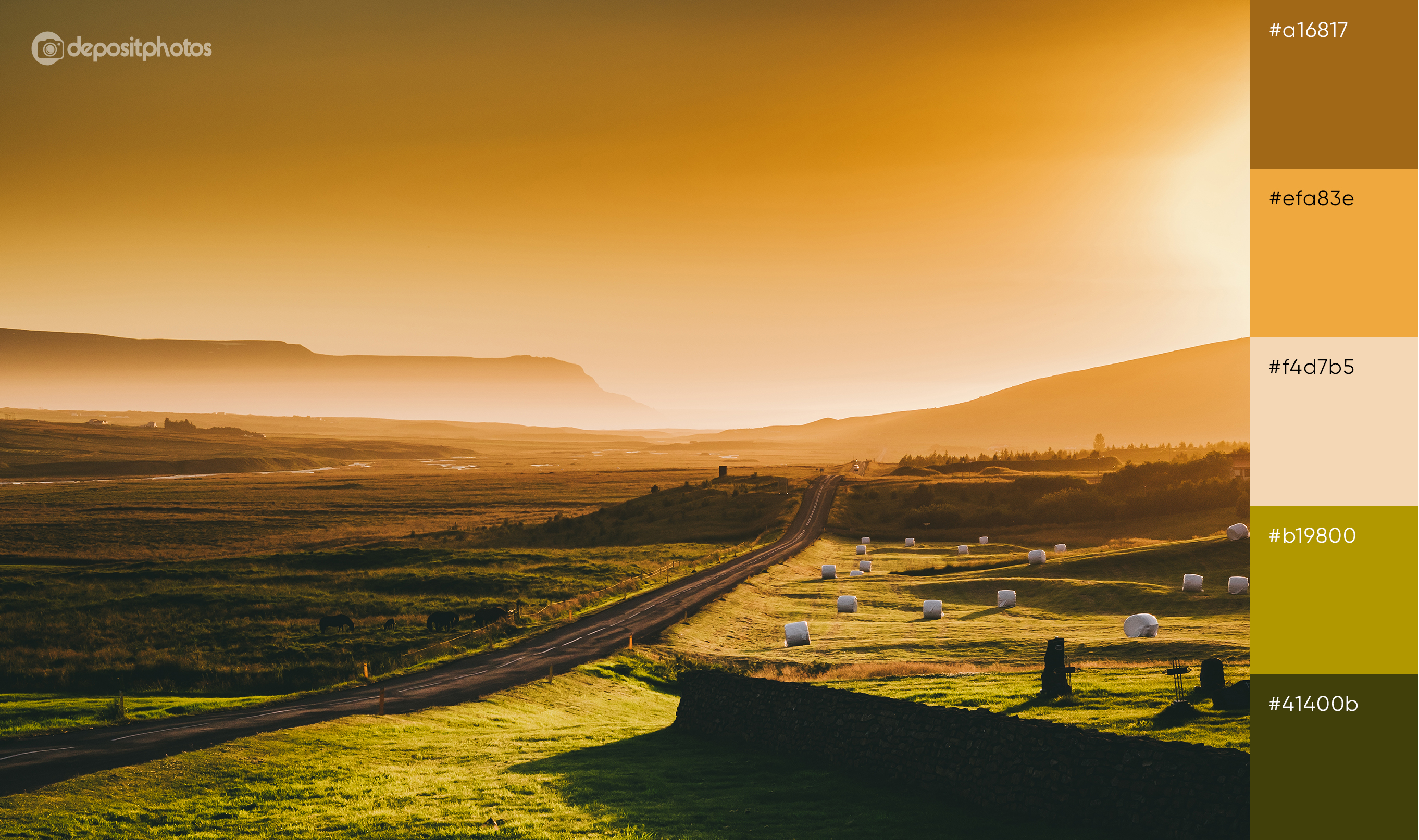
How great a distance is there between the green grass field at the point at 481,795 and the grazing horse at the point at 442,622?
27217 mm

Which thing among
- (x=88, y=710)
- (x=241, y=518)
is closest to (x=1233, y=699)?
(x=88, y=710)

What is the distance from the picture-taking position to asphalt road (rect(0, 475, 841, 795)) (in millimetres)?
27000

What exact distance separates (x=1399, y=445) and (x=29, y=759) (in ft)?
124

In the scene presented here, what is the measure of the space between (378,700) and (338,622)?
23.2 m

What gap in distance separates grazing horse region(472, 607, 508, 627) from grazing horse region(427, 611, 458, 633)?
153 centimetres

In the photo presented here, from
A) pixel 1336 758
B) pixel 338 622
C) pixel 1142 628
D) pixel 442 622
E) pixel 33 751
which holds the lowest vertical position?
pixel 338 622

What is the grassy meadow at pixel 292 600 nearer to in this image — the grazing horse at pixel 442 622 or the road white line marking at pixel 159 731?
the grazing horse at pixel 442 622

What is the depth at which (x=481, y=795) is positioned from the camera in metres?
21.6

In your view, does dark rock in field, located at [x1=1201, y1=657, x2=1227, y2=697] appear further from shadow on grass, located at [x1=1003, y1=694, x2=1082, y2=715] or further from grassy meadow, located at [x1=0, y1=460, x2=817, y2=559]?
grassy meadow, located at [x1=0, y1=460, x2=817, y2=559]

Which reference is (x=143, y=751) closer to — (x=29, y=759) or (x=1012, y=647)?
(x=29, y=759)

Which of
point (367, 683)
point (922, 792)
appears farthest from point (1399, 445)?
point (367, 683)

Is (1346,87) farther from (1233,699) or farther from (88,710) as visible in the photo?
(88,710)

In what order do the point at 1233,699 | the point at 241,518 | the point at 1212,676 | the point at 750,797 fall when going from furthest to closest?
the point at 241,518 → the point at 1212,676 → the point at 1233,699 → the point at 750,797

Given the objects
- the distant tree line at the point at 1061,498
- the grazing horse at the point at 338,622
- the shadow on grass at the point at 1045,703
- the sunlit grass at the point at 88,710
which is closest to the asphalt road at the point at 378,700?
the sunlit grass at the point at 88,710
